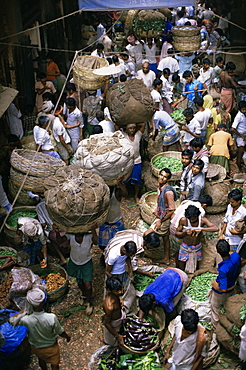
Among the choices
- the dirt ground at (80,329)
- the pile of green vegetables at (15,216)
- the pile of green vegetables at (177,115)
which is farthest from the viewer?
the pile of green vegetables at (177,115)

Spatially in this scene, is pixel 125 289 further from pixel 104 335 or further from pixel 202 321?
pixel 202 321

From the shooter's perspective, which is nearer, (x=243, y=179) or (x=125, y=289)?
(x=125, y=289)

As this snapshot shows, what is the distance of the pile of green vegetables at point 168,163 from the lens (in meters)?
9.17

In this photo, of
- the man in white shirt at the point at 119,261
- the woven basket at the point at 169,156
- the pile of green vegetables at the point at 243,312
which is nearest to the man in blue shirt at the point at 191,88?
the woven basket at the point at 169,156

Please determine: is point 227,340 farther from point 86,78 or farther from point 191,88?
point 191,88

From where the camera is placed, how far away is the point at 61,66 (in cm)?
1534

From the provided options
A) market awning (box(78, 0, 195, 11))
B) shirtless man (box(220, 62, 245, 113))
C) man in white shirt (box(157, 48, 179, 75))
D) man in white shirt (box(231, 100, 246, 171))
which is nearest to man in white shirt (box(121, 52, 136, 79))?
man in white shirt (box(157, 48, 179, 75))

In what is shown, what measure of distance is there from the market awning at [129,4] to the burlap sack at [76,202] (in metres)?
4.09

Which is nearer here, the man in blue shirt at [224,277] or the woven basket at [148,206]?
the man in blue shirt at [224,277]

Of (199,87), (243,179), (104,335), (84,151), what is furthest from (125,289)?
(199,87)

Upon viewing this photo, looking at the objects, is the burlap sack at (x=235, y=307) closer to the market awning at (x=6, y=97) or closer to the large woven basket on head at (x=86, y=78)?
the market awning at (x=6, y=97)

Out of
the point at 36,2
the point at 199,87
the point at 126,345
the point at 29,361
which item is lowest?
the point at 29,361

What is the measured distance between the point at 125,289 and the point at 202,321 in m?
1.08

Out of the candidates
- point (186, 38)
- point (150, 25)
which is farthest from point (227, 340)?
point (150, 25)
